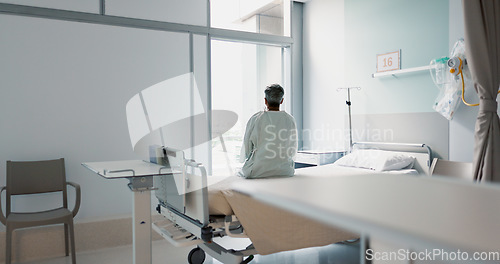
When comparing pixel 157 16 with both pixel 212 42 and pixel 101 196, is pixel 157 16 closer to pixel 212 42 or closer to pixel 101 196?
pixel 212 42

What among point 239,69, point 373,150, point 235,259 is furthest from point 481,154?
point 239,69

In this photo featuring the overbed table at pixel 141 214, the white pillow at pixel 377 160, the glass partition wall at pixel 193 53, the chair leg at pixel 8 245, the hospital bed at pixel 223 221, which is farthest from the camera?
the glass partition wall at pixel 193 53

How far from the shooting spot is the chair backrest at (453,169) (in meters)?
3.17

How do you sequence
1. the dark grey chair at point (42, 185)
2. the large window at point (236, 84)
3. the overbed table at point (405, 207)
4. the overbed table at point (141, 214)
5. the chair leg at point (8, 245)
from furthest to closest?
the large window at point (236, 84) → the dark grey chair at point (42, 185) → the chair leg at point (8, 245) → the overbed table at point (141, 214) → the overbed table at point (405, 207)

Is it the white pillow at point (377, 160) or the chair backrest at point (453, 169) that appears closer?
the chair backrest at point (453, 169)

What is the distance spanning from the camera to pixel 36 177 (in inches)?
130

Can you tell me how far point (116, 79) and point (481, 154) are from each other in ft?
11.3

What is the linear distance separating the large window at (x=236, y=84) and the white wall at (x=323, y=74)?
1.40ft

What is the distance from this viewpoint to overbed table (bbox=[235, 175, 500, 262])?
1.91ft

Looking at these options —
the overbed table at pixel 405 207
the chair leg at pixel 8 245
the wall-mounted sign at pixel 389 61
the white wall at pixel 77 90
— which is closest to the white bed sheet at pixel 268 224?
the overbed table at pixel 405 207

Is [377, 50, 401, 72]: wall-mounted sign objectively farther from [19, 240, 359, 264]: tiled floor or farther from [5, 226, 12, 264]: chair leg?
[5, 226, 12, 264]: chair leg

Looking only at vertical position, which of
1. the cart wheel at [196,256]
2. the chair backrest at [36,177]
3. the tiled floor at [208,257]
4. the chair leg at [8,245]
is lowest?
the tiled floor at [208,257]

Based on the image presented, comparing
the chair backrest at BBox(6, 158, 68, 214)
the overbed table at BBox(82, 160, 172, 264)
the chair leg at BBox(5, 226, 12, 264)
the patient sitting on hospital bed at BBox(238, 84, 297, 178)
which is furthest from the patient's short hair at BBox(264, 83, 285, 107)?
the chair leg at BBox(5, 226, 12, 264)

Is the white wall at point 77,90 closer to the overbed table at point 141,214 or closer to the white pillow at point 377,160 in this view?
Result: the overbed table at point 141,214
